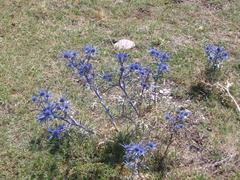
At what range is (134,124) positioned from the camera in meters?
4.78

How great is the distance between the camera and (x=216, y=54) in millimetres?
5473

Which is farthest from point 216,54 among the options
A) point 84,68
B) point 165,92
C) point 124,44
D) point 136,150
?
point 136,150

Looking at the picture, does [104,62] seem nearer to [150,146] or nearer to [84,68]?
[84,68]

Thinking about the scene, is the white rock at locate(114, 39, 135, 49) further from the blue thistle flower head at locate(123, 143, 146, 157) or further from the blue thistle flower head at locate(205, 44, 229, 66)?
the blue thistle flower head at locate(123, 143, 146, 157)

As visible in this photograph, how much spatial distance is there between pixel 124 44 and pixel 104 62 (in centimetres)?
40

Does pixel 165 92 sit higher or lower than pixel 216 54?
lower

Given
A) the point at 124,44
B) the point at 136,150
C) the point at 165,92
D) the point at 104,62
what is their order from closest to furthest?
the point at 136,150, the point at 165,92, the point at 104,62, the point at 124,44

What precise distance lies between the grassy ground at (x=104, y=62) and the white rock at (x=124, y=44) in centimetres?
7

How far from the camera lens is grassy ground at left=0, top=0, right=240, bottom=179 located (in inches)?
181

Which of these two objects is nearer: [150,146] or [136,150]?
[136,150]

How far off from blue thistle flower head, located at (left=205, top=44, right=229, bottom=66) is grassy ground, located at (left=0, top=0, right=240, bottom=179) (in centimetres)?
17

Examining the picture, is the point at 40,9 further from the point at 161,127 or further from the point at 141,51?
the point at 161,127

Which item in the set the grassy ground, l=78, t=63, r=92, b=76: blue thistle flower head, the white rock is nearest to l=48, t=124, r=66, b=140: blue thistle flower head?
the grassy ground

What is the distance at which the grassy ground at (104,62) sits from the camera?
4594 mm
